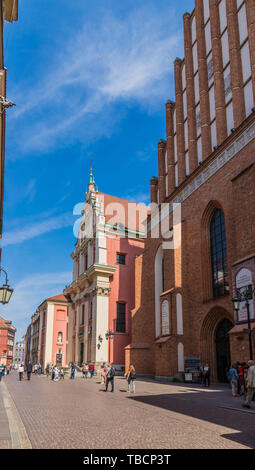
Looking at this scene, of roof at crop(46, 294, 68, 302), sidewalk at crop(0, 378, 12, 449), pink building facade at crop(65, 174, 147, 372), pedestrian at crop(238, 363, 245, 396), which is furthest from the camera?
roof at crop(46, 294, 68, 302)

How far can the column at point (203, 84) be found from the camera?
81.8 feet

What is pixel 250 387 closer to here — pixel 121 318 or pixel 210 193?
pixel 210 193

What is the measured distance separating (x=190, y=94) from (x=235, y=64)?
5.51 metres

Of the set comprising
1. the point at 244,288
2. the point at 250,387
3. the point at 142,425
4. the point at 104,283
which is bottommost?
the point at 142,425

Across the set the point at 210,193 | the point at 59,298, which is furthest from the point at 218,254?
the point at 59,298

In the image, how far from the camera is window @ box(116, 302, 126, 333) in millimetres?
41041

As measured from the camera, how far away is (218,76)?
24.0 metres

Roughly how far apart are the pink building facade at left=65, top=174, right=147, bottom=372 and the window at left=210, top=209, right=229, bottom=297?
16.5 m

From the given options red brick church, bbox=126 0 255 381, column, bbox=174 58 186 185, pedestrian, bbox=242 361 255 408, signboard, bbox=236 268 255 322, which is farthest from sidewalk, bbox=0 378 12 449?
column, bbox=174 58 186 185

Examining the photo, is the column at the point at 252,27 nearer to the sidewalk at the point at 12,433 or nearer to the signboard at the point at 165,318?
the signboard at the point at 165,318

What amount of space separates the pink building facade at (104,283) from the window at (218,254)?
16.5 meters

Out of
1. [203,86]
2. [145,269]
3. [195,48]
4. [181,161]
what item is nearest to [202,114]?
[203,86]

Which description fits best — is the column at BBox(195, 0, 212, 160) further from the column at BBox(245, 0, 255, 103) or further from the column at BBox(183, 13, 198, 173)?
the column at BBox(245, 0, 255, 103)

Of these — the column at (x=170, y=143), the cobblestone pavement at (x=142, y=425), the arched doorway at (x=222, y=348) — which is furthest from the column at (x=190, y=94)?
the cobblestone pavement at (x=142, y=425)
